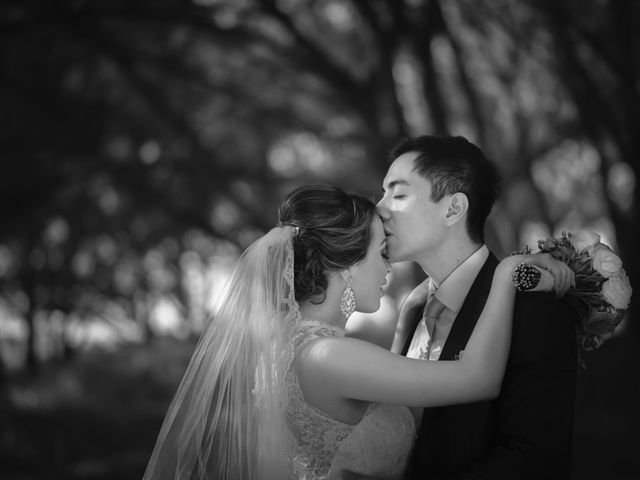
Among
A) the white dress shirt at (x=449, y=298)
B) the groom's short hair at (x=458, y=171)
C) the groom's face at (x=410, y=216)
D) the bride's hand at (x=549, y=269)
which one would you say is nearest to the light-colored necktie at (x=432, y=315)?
the white dress shirt at (x=449, y=298)

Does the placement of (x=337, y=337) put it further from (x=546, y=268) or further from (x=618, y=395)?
(x=618, y=395)

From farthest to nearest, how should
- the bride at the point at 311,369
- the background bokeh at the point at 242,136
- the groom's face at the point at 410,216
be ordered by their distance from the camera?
the background bokeh at the point at 242,136, the groom's face at the point at 410,216, the bride at the point at 311,369

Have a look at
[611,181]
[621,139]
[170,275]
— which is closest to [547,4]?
[621,139]

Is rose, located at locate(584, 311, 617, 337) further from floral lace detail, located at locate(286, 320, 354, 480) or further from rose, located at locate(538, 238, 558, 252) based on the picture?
floral lace detail, located at locate(286, 320, 354, 480)

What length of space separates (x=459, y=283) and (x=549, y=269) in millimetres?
579

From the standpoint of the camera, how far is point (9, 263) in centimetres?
1927

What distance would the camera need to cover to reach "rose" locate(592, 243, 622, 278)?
329 centimetres

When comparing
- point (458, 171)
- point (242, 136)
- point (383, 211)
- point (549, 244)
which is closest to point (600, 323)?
point (549, 244)

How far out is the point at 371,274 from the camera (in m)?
3.67

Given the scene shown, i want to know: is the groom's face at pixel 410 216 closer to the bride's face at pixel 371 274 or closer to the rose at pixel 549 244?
the bride's face at pixel 371 274

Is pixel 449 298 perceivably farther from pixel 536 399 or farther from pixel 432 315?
pixel 536 399

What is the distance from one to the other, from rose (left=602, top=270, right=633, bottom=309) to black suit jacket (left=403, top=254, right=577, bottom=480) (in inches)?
8.1

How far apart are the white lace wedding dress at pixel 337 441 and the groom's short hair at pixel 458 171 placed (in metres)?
0.91

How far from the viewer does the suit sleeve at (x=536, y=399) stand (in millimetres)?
3008
